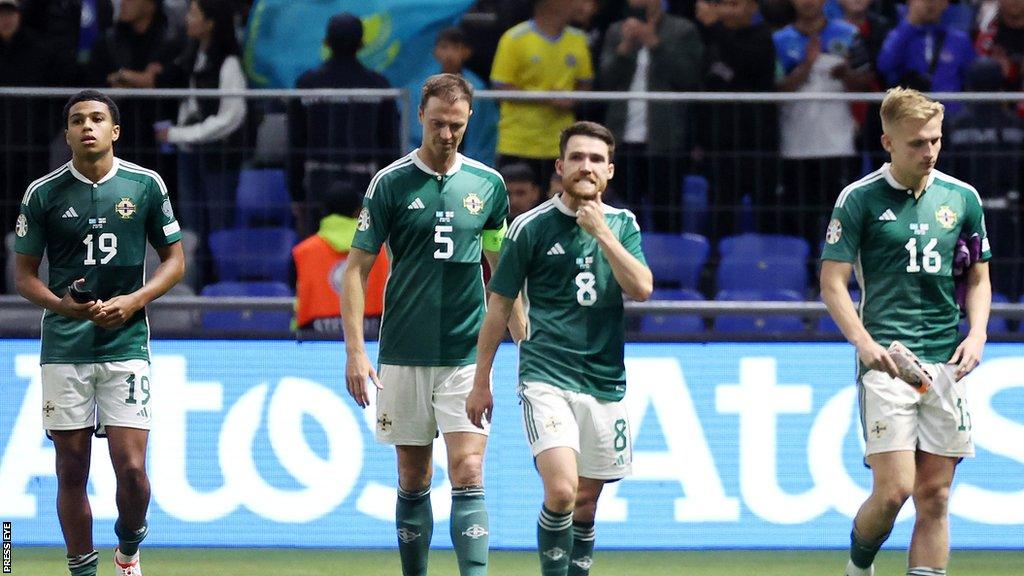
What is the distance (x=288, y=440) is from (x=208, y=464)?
1.58ft

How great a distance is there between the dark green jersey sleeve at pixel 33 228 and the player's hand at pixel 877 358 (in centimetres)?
387

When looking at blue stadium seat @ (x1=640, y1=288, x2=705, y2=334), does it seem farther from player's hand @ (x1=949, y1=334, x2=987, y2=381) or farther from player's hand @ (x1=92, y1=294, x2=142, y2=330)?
player's hand @ (x1=92, y1=294, x2=142, y2=330)

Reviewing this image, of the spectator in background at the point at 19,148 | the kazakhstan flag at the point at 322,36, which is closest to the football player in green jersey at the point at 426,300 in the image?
the spectator in background at the point at 19,148

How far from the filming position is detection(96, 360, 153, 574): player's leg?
8141 mm

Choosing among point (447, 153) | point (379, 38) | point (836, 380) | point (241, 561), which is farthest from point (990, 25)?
point (241, 561)

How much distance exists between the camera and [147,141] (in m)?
10.5

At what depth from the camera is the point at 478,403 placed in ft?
24.2

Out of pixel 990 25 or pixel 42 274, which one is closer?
pixel 42 274

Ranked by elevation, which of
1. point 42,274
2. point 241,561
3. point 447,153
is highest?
point 447,153

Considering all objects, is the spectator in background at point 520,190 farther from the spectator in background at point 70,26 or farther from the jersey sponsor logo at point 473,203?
the spectator in background at point 70,26

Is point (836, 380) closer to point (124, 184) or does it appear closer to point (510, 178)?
point (510, 178)

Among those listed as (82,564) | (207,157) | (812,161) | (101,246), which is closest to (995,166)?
(812,161)

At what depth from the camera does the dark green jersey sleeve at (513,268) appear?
7406 mm

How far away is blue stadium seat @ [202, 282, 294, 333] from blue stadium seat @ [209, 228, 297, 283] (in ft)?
0.15
